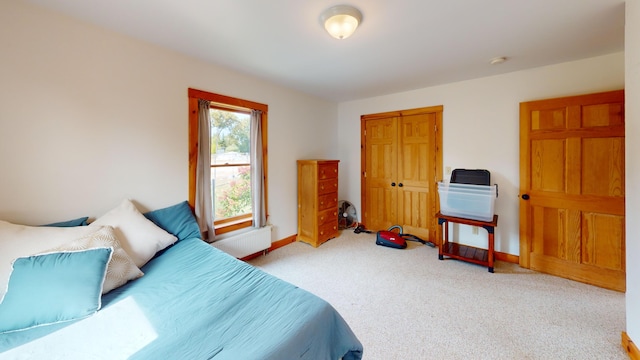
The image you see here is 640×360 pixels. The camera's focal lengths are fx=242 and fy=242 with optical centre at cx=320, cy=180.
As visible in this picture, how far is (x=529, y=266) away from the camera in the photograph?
9.36 ft

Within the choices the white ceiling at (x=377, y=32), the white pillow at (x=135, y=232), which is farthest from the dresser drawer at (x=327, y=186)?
the white pillow at (x=135, y=232)

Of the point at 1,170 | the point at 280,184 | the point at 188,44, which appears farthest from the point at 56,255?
the point at 280,184

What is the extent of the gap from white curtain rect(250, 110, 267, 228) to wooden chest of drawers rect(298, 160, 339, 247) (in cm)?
75

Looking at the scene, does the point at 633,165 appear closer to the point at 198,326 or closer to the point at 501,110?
the point at 501,110

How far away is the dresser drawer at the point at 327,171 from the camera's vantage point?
3601 millimetres

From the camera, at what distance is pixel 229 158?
303 cm

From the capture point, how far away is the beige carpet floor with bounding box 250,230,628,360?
1701 millimetres

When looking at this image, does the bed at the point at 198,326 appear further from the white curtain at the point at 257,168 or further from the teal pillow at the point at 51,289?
the white curtain at the point at 257,168

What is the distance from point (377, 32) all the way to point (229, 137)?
2.01m

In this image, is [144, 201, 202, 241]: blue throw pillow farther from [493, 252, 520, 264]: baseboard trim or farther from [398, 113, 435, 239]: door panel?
[493, 252, 520, 264]: baseboard trim

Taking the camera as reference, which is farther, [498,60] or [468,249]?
[468,249]

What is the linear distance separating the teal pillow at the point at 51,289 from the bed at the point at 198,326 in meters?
0.03

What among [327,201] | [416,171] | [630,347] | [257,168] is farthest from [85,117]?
[630,347]

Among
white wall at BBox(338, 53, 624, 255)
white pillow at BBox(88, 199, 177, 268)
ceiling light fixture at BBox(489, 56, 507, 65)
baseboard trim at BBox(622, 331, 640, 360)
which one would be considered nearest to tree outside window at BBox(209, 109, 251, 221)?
white pillow at BBox(88, 199, 177, 268)
